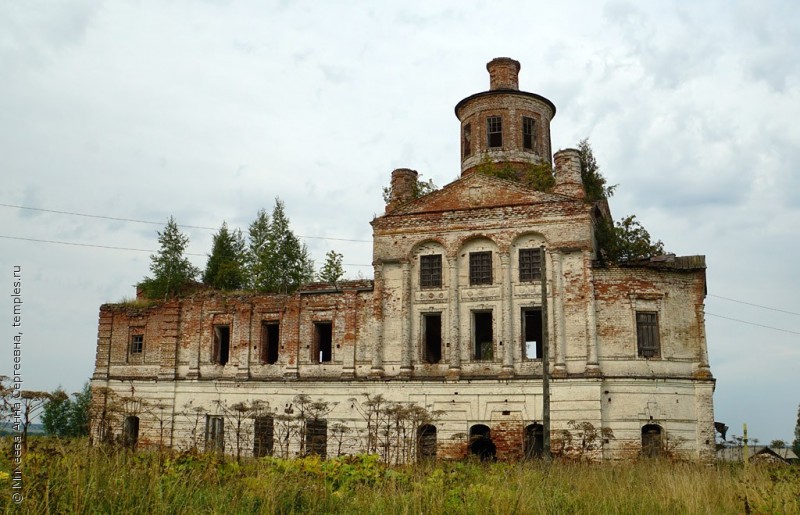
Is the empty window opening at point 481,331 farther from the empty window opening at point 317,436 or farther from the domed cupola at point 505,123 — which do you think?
the domed cupola at point 505,123

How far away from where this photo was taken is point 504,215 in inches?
932

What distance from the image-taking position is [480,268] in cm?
2386

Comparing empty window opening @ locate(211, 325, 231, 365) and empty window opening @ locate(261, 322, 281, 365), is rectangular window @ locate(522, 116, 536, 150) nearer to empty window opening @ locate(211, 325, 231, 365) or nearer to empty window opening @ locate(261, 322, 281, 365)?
empty window opening @ locate(261, 322, 281, 365)

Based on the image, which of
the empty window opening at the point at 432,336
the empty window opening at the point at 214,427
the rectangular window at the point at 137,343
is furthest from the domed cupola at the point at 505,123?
the rectangular window at the point at 137,343

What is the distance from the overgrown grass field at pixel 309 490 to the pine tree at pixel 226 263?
26.9 meters

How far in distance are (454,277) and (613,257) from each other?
616cm

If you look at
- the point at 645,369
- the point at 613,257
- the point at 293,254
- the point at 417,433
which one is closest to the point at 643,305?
the point at 645,369

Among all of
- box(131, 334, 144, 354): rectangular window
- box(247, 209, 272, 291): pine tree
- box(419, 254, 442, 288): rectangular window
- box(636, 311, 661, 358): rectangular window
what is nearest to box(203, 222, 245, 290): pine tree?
box(247, 209, 272, 291): pine tree

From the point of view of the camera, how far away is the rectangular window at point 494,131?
2828cm

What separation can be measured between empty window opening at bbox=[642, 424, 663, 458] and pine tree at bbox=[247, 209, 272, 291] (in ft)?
65.9

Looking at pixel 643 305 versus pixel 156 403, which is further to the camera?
pixel 156 403

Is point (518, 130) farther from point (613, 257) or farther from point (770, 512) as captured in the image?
point (770, 512)

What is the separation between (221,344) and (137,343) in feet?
12.0

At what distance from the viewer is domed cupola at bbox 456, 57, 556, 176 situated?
27.9 metres
